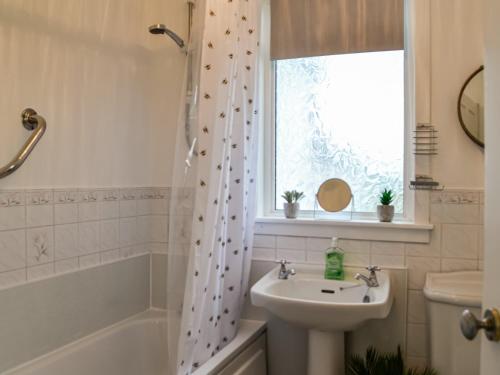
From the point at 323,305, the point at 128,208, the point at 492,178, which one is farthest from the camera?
the point at 128,208

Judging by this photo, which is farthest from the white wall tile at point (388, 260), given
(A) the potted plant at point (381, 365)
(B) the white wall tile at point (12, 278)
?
(B) the white wall tile at point (12, 278)

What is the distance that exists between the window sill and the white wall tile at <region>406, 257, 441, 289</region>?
0.08 metres

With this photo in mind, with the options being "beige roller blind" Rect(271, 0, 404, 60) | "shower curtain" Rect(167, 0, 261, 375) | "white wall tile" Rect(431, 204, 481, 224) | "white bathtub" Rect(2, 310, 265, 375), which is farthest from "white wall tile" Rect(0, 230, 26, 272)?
"white wall tile" Rect(431, 204, 481, 224)

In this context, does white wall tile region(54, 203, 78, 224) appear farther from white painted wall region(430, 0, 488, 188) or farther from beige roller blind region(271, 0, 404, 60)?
white painted wall region(430, 0, 488, 188)

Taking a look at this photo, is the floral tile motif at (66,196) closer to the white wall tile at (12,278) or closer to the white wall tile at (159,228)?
the white wall tile at (12,278)

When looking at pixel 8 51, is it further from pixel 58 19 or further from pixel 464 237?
pixel 464 237

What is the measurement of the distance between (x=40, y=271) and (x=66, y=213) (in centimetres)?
25

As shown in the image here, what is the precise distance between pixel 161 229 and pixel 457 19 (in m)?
1.68

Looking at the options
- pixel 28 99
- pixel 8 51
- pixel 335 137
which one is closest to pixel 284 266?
pixel 335 137

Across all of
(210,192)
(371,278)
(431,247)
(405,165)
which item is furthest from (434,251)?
(210,192)

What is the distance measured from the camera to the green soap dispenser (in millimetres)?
1798

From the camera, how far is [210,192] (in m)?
1.53

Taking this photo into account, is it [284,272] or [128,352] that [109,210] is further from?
[284,272]

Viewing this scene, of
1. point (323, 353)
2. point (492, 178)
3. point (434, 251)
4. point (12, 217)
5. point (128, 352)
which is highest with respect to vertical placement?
point (492, 178)
